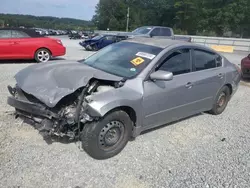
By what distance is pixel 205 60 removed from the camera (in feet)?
15.6

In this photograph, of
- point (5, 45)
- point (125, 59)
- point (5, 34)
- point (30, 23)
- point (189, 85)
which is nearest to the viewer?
point (125, 59)

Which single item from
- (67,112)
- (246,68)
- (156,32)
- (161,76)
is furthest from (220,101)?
(156,32)

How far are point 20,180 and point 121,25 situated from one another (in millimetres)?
73374

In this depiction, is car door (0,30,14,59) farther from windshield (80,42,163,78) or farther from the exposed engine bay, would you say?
the exposed engine bay

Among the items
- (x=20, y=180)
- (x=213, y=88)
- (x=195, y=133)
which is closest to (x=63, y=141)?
(x=20, y=180)

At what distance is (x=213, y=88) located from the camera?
4832 mm

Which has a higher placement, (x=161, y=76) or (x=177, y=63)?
(x=177, y=63)

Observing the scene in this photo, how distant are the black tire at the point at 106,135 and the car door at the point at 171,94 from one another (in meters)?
0.38

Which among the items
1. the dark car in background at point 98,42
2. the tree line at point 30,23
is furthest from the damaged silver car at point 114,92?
the tree line at point 30,23

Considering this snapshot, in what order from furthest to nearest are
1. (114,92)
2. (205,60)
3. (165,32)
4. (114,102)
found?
(165,32)
(205,60)
(114,92)
(114,102)

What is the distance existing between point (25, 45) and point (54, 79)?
22.8ft

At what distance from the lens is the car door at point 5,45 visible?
9.29m

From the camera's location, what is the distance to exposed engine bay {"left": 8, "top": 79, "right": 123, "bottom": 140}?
3.21 m

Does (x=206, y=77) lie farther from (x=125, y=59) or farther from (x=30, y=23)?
(x=30, y=23)
